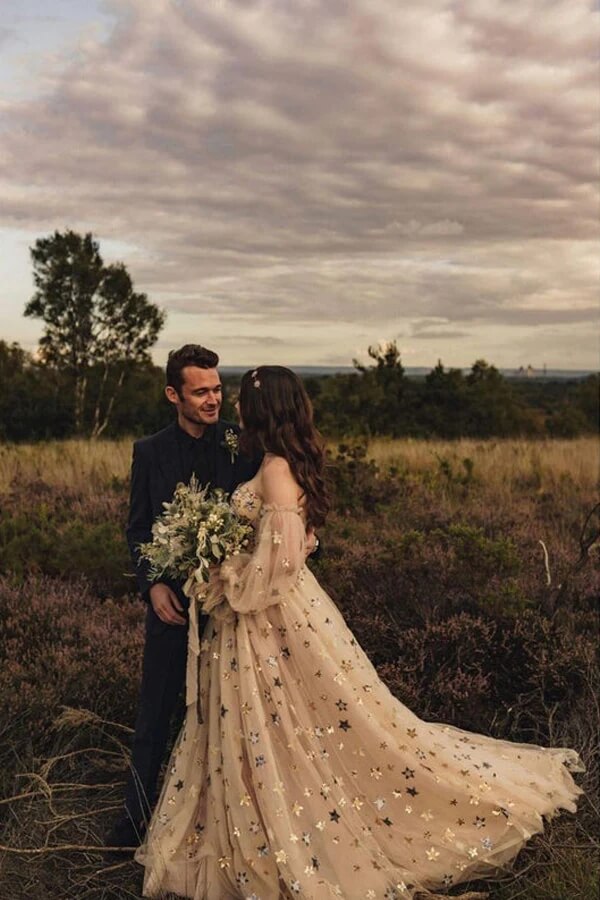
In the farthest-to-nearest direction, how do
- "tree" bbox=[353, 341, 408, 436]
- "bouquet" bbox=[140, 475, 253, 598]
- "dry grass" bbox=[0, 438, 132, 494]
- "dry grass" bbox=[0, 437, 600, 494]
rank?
"tree" bbox=[353, 341, 408, 436]
"dry grass" bbox=[0, 437, 600, 494]
"dry grass" bbox=[0, 438, 132, 494]
"bouquet" bbox=[140, 475, 253, 598]

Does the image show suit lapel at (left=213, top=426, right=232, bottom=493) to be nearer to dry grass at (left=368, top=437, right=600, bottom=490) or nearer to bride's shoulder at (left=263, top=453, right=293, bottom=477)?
bride's shoulder at (left=263, top=453, right=293, bottom=477)

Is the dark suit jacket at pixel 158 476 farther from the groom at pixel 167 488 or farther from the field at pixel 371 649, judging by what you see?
the field at pixel 371 649

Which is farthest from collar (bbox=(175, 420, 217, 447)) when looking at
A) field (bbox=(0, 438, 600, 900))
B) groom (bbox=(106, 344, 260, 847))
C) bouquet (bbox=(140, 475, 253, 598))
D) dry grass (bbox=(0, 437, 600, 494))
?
dry grass (bbox=(0, 437, 600, 494))

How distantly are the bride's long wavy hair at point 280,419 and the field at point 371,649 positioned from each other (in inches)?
78.8

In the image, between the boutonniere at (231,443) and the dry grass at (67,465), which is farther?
the dry grass at (67,465)

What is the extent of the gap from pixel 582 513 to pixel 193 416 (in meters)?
7.30

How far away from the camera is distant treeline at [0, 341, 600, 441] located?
25.3 meters

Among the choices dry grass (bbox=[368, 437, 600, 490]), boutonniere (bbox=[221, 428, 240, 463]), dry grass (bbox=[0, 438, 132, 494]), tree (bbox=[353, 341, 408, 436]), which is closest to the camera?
boutonniere (bbox=[221, 428, 240, 463])

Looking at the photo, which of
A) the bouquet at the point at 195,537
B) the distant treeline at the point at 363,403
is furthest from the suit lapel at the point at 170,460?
the distant treeline at the point at 363,403

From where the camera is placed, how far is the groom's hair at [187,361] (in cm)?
382

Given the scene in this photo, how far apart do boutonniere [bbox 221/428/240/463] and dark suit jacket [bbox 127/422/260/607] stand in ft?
0.05

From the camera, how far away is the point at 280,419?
3.52 m

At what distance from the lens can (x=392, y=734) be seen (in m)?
3.93

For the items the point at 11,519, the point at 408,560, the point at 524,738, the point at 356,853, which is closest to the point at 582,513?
the point at 408,560
